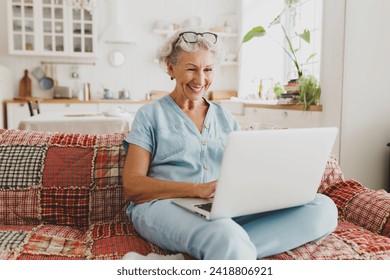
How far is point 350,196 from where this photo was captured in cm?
161

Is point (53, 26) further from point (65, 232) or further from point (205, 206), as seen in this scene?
point (205, 206)

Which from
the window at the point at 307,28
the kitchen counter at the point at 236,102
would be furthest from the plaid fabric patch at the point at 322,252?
the window at the point at 307,28

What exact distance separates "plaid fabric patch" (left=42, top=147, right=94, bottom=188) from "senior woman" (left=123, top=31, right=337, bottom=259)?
0.22m

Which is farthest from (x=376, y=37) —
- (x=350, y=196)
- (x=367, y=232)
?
(x=367, y=232)

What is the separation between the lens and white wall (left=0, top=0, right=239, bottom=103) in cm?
566

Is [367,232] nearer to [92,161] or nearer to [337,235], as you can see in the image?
[337,235]

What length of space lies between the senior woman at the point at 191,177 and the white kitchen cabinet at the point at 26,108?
12.1ft

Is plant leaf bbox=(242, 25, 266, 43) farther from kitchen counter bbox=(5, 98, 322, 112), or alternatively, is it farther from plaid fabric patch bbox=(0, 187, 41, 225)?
plaid fabric patch bbox=(0, 187, 41, 225)

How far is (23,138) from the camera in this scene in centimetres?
164

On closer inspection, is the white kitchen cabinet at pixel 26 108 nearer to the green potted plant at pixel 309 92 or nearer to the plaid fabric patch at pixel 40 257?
the green potted plant at pixel 309 92

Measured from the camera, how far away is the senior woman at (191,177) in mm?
1093

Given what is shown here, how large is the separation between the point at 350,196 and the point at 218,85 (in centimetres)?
460

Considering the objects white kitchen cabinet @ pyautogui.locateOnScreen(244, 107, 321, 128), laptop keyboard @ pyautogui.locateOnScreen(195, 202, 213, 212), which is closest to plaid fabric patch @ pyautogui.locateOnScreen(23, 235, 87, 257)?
laptop keyboard @ pyautogui.locateOnScreen(195, 202, 213, 212)

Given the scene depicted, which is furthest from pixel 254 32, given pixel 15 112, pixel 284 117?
pixel 15 112
